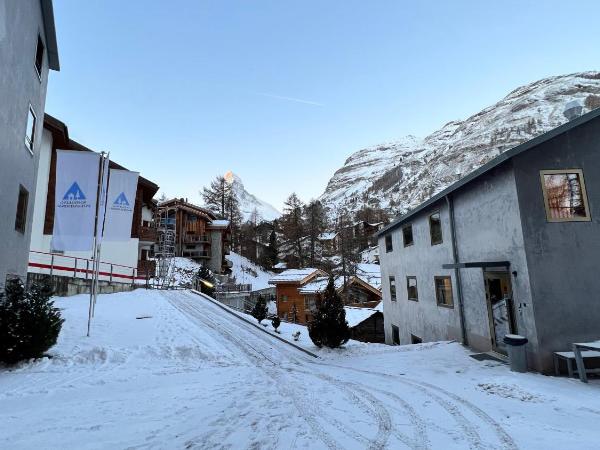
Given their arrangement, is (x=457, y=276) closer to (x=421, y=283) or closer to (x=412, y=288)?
(x=421, y=283)

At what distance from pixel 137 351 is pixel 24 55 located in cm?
1158

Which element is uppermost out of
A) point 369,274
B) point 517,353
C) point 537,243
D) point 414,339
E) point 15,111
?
point 15,111

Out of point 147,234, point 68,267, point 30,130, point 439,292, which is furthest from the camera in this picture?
point 147,234

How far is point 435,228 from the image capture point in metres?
14.2

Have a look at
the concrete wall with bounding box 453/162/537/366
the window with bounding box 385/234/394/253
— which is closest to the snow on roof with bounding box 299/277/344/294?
the window with bounding box 385/234/394/253

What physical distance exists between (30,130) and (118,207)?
5.17 meters

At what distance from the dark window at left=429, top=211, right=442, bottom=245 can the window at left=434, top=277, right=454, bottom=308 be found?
1.61m

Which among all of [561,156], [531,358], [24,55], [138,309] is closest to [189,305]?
[138,309]

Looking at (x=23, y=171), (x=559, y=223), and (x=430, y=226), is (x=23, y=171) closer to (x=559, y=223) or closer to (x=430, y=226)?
(x=430, y=226)

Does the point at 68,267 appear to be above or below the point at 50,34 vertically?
below

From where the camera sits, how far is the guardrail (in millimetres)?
19288

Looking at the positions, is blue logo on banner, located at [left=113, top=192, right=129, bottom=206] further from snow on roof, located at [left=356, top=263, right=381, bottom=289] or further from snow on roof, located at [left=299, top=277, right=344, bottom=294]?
snow on roof, located at [left=356, top=263, right=381, bottom=289]

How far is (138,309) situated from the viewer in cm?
1702

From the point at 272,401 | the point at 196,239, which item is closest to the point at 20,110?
the point at 272,401
